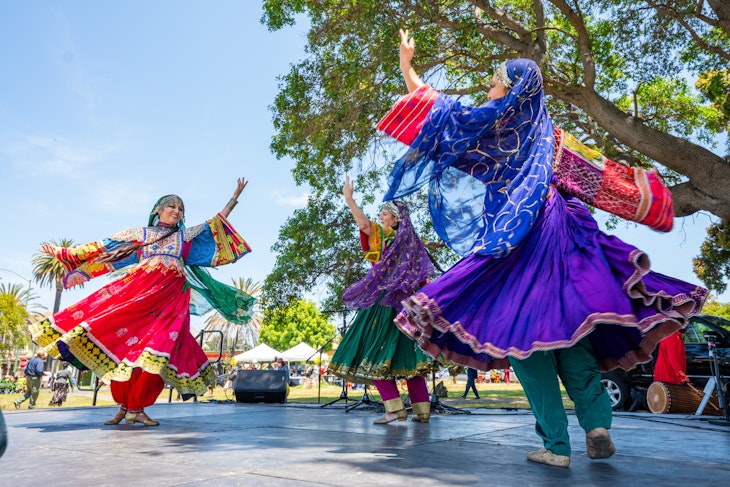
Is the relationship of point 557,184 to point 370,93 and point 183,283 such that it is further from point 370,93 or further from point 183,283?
point 370,93

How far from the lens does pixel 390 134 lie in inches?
112

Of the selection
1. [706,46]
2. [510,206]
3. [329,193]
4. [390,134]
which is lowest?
[510,206]

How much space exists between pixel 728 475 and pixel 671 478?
9.9 inches

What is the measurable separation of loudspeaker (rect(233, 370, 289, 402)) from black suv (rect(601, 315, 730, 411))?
16.0ft

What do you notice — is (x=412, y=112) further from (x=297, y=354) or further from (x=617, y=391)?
(x=297, y=354)

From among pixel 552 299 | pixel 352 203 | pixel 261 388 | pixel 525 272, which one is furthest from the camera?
pixel 261 388

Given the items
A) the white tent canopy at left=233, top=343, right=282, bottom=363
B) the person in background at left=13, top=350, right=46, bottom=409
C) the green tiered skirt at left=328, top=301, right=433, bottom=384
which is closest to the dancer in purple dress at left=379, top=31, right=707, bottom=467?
the green tiered skirt at left=328, top=301, right=433, bottom=384

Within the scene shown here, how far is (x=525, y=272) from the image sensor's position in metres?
2.45

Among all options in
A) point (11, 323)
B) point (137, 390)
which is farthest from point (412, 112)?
point (11, 323)

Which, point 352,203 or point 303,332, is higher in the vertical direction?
point 303,332

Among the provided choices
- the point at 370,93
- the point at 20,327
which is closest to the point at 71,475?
the point at 370,93

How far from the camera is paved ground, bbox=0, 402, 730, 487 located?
1974 millimetres

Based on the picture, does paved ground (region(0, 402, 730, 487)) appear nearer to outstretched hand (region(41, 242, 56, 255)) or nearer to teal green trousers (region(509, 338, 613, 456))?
teal green trousers (region(509, 338, 613, 456))

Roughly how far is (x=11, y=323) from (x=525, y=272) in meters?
36.6
